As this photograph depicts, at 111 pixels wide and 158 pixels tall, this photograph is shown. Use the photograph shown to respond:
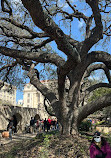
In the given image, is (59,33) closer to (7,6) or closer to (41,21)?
(41,21)

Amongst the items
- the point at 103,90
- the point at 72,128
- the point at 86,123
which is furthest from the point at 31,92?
the point at 72,128

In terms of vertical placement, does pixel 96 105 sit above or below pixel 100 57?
below

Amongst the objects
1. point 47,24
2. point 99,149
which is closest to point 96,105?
point 99,149

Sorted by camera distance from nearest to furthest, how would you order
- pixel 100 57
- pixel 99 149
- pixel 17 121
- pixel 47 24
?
pixel 99 149
pixel 47 24
pixel 100 57
pixel 17 121

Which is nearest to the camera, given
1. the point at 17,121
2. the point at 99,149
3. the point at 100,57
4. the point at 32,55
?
the point at 99,149

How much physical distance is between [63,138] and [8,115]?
12678 millimetres

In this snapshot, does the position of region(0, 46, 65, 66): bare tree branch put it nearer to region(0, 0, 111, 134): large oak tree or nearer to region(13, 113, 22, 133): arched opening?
region(0, 0, 111, 134): large oak tree

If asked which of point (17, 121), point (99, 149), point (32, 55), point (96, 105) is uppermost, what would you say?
point (32, 55)

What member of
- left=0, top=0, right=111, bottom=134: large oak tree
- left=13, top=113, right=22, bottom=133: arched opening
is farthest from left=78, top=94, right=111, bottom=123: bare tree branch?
left=13, top=113, right=22, bottom=133: arched opening

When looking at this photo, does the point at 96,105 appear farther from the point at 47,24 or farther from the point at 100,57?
the point at 47,24

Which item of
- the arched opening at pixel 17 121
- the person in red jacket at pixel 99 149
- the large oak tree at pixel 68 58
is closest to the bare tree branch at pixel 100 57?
the large oak tree at pixel 68 58

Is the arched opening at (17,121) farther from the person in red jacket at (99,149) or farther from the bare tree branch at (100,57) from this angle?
the person in red jacket at (99,149)

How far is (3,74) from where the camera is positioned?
483 inches

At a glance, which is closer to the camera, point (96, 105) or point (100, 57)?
point (96, 105)
